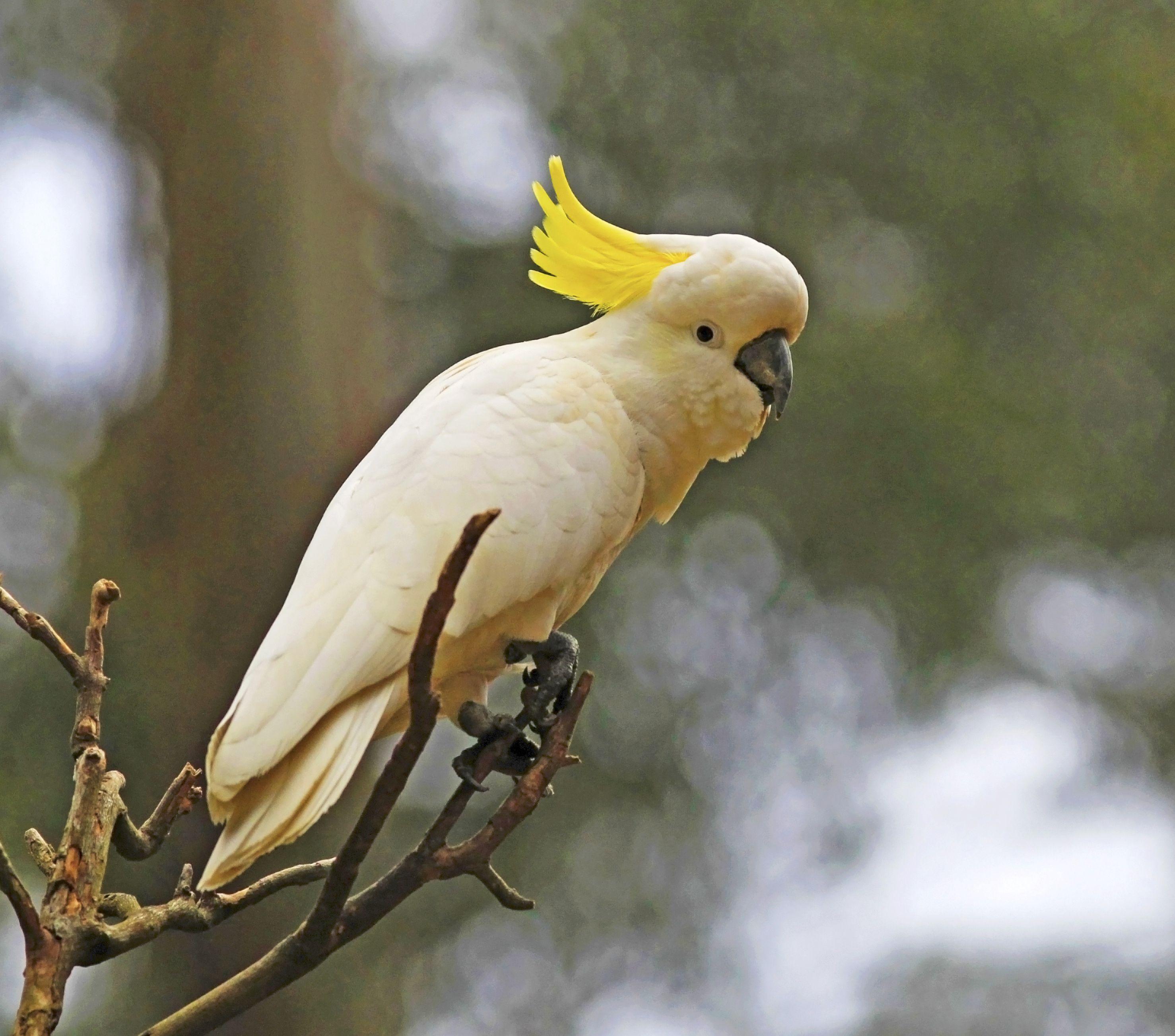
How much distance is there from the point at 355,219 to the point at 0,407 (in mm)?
1420

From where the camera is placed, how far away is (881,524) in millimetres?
5250

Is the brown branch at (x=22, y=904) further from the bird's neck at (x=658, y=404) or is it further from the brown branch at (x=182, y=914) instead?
the bird's neck at (x=658, y=404)

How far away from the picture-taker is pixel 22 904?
4.07ft

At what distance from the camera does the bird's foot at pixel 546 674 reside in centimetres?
178

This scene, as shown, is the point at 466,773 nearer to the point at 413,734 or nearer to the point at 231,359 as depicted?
the point at 413,734

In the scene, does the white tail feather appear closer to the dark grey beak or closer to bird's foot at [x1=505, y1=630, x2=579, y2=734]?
bird's foot at [x1=505, y1=630, x2=579, y2=734]

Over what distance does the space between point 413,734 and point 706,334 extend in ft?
2.99

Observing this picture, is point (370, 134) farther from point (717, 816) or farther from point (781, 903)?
point (781, 903)

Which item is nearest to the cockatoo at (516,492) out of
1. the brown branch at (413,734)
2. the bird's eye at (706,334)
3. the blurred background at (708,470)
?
the bird's eye at (706,334)

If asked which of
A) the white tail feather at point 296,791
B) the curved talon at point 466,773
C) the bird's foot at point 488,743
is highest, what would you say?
the bird's foot at point 488,743

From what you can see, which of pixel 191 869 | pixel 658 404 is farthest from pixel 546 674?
pixel 191 869

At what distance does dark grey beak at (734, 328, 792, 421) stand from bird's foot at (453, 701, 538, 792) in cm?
58

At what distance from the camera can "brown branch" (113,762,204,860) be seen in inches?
57.2

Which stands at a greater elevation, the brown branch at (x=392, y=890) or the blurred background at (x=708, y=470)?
the blurred background at (x=708, y=470)
